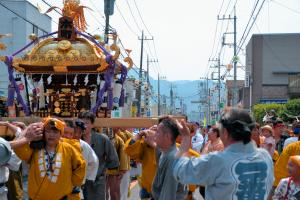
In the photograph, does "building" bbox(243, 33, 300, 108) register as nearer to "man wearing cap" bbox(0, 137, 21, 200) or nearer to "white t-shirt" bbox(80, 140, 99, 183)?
"white t-shirt" bbox(80, 140, 99, 183)

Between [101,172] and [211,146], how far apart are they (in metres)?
1.75

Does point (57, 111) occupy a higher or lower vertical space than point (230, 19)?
lower

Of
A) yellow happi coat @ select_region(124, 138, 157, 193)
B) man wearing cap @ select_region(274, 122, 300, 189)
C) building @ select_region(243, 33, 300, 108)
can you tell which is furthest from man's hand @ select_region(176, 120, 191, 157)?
building @ select_region(243, 33, 300, 108)

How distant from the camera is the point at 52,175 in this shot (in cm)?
564

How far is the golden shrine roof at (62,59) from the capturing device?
36.7 feet

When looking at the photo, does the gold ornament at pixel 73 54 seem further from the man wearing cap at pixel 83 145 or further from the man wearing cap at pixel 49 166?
the man wearing cap at pixel 49 166

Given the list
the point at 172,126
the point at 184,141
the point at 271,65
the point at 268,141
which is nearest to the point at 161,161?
the point at 172,126

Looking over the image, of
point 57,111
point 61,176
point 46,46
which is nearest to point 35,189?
point 61,176

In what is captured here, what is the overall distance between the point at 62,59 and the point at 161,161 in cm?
665

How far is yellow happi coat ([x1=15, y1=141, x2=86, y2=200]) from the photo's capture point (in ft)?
18.4

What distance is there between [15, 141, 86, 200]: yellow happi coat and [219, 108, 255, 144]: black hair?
8.18ft

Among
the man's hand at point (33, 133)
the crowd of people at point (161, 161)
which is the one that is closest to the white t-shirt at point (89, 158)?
the crowd of people at point (161, 161)

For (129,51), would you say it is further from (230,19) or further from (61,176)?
(230,19)

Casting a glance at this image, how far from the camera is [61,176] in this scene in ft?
18.7
